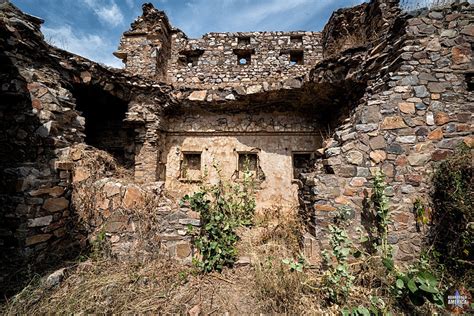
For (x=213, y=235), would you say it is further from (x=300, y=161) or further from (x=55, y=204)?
(x=300, y=161)

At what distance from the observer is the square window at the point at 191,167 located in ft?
20.6

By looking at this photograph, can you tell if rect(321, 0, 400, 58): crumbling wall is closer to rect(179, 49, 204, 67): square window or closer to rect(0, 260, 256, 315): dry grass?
rect(179, 49, 204, 67): square window

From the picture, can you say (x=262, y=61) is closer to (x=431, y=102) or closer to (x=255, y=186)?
(x=255, y=186)

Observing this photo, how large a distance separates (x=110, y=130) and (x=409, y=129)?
290 inches

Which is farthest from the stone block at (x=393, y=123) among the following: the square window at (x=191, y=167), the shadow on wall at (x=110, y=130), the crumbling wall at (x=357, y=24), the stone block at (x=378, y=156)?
the shadow on wall at (x=110, y=130)

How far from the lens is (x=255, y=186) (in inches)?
229

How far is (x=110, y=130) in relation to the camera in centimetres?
617

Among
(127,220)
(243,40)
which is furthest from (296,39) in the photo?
(127,220)

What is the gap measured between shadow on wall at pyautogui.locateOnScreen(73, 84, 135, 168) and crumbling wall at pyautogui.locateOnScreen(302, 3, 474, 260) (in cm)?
529

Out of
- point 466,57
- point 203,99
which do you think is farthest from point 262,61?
point 466,57

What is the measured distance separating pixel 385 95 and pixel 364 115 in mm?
484

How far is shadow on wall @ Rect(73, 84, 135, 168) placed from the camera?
5.78 metres

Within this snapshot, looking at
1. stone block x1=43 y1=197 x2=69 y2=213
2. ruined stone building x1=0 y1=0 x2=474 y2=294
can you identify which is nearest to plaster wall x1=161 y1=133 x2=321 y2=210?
ruined stone building x1=0 y1=0 x2=474 y2=294

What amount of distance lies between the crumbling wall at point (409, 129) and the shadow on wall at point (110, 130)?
5.29 m
